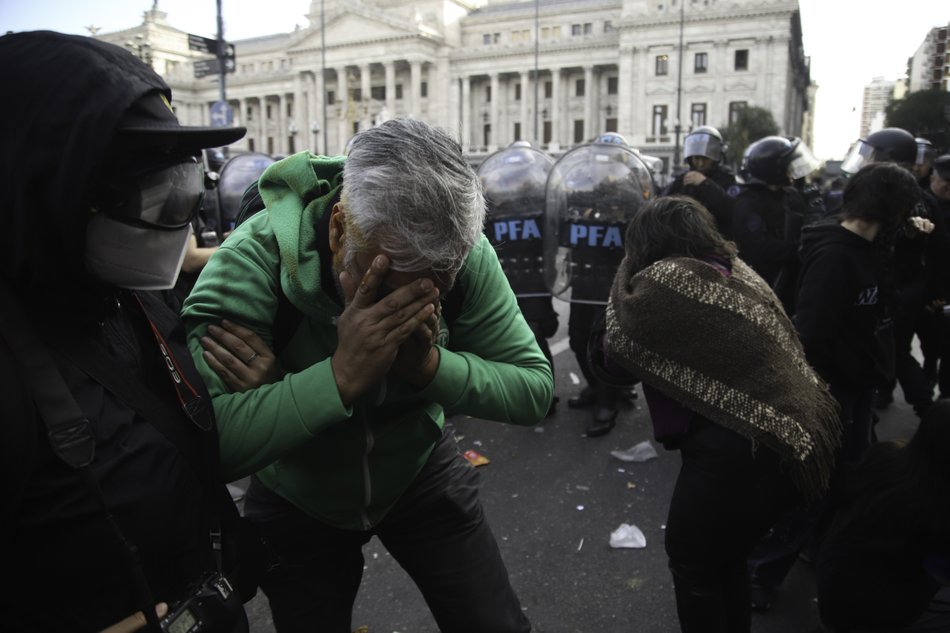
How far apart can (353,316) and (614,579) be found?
229 cm

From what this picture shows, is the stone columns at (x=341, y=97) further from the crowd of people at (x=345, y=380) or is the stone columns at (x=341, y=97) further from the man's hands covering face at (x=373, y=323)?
the man's hands covering face at (x=373, y=323)

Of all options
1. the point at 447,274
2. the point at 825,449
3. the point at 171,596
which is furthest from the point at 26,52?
the point at 825,449

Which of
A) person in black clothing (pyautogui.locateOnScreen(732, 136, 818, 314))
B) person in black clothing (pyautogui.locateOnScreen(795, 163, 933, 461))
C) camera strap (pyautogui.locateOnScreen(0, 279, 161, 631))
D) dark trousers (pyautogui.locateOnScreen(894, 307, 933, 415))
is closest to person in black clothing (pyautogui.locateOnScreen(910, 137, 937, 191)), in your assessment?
person in black clothing (pyautogui.locateOnScreen(732, 136, 818, 314))

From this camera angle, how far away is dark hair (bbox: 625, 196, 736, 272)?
7.33 feet

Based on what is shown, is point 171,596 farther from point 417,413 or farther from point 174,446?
point 417,413

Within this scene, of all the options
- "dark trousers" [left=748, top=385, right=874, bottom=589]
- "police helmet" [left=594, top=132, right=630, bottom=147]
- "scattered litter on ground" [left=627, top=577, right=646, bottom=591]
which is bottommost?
"scattered litter on ground" [left=627, top=577, right=646, bottom=591]

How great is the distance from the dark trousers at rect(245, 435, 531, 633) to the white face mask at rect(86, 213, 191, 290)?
80cm

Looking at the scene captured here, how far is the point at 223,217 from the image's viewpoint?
560cm

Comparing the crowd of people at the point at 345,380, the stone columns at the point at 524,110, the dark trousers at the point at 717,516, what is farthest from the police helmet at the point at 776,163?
the stone columns at the point at 524,110

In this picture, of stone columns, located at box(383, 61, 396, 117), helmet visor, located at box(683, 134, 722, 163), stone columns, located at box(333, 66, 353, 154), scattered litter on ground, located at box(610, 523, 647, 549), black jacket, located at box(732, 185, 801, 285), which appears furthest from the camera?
stone columns, located at box(333, 66, 353, 154)

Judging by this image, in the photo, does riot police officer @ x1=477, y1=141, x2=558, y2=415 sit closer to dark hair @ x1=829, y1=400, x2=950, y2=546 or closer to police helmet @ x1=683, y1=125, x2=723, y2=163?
police helmet @ x1=683, y1=125, x2=723, y2=163

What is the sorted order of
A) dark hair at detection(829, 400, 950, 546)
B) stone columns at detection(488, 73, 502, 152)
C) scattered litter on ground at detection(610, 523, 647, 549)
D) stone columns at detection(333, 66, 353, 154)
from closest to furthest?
dark hair at detection(829, 400, 950, 546) → scattered litter on ground at detection(610, 523, 647, 549) → stone columns at detection(488, 73, 502, 152) → stone columns at detection(333, 66, 353, 154)

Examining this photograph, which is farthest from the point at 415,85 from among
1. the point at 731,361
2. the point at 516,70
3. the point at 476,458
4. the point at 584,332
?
the point at 731,361

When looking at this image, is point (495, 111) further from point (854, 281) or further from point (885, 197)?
point (854, 281)
